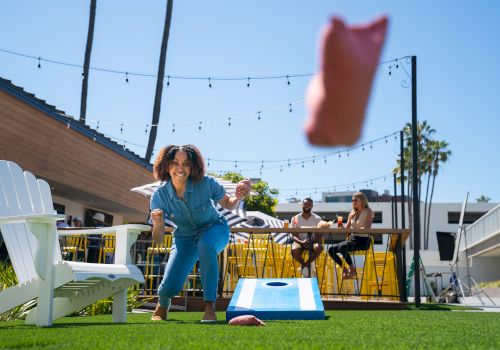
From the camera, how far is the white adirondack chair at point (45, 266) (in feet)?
14.9

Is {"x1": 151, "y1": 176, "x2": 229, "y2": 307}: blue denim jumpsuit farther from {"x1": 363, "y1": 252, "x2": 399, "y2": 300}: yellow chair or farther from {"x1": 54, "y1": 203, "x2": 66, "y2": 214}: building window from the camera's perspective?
{"x1": 54, "y1": 203, "x2": 66, "y2": 214}: building window

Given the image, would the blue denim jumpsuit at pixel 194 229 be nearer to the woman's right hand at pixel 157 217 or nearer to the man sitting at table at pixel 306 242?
the woman's right hand at pixel 157 217

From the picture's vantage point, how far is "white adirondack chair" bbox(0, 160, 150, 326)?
455cm

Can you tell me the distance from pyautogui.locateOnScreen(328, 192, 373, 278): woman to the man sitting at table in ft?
1.02

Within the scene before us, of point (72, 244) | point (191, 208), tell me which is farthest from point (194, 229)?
point (72, 244)

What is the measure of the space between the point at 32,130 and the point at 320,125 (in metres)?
13.5

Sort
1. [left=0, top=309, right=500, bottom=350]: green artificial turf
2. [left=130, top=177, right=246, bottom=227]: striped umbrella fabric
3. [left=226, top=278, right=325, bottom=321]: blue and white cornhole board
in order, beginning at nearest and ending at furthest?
[left=0, top=309, right=500, bottom=350]: green artificial turf, [left=226, top=278, right=325, bottom=321]: blue and white cornhole board, [left=130, top=177, right=246, bottom=227]: striped umbrella fabric

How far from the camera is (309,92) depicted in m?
0.72

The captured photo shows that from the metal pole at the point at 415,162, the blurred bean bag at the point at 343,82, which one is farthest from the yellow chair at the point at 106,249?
the blurred bean bag at the point at 343,82

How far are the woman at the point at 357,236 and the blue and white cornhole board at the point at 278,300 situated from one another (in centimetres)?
216

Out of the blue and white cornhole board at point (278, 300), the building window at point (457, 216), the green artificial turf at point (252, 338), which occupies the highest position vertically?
the building window at point (457, 216)

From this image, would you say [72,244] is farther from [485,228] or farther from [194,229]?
[485,228]

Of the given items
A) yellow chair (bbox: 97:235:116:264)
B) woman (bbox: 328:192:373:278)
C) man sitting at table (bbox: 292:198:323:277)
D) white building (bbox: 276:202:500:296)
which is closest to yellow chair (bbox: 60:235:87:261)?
yellow chair (bbox: 97:235:116:264)

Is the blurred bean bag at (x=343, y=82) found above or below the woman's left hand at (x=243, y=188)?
below
